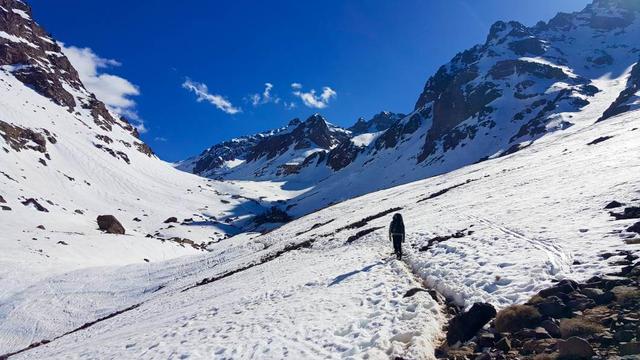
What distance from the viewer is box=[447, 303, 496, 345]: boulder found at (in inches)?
418

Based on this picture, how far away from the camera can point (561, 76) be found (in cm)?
17425

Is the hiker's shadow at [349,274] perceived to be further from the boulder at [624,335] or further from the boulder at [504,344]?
the boulder at [624,335]

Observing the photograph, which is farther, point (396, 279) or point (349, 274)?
point (349, 274)

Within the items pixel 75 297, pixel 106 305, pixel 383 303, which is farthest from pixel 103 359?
pixel 75 297

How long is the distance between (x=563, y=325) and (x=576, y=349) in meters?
1.21

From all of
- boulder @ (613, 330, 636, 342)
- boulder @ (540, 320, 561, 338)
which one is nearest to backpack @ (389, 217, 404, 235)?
boulder @ (540, 320, 561, 338)

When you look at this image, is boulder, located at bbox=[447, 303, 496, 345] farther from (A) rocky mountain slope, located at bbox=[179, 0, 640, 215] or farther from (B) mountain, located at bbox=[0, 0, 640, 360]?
(A) rocky mountain slope, located at bbox=[179, 0, 640, 215]

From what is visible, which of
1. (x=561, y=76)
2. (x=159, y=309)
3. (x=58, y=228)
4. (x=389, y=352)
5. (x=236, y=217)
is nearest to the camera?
(x=389, y=352)

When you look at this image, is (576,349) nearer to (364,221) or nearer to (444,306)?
(444,306)

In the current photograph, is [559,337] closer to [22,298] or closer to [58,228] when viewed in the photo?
[22,298]

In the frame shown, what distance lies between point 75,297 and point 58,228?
4835 cm

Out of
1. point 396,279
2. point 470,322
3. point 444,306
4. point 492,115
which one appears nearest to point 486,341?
point 470,322

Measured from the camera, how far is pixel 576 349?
27.6ft

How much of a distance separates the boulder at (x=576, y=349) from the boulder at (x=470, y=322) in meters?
2.30
